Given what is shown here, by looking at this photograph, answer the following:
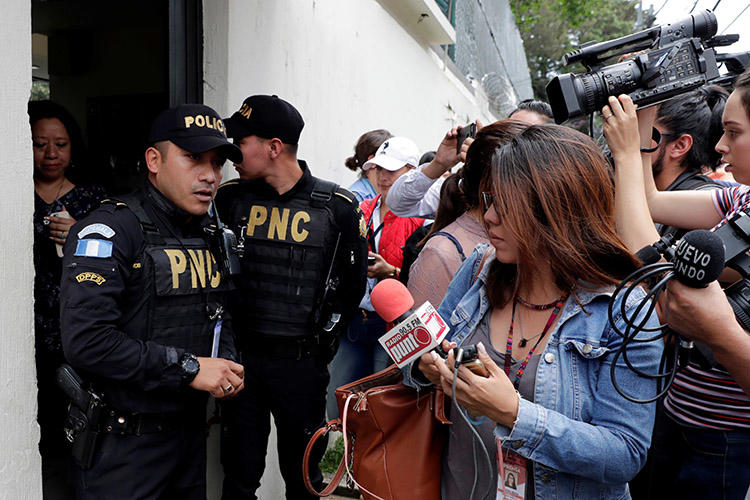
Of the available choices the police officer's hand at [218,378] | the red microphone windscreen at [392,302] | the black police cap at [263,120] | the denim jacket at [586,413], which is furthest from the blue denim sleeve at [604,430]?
the black police cap at [263,120]

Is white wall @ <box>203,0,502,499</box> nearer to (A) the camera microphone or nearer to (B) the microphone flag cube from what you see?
(B) the microphone flag cube

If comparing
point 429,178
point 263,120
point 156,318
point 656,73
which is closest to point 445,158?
point 429,178

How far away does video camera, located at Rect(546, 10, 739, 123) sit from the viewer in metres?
1.93

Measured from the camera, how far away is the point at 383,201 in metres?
3.95

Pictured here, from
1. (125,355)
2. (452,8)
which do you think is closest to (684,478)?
(125,355)

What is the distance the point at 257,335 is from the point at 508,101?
1242 centimetres

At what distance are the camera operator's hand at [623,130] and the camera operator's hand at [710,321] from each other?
67 cm

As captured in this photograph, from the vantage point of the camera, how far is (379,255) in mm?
3627

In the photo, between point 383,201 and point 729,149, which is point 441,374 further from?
point 383,201

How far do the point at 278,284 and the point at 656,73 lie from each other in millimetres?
1786

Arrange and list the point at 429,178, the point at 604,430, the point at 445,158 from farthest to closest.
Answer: the point at 429,178 < the point at 445,158 < the point at 604,430

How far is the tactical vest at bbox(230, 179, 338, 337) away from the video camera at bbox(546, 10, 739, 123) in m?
1.31

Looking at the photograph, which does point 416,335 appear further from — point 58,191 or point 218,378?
point 58,191

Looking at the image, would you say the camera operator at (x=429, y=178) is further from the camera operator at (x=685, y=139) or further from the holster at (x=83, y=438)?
the holster at (x=83, y=438)
